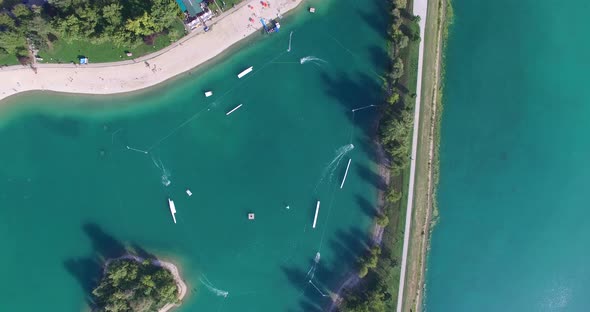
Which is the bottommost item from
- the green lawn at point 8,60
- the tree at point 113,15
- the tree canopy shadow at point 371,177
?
the tree canopy shadow at point 371,177

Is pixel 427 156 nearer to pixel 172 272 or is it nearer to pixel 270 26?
pixel 270 26

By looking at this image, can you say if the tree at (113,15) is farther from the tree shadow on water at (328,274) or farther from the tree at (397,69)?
the tree shadow on water at (328,274)

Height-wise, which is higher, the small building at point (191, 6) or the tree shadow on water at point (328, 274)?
the small building at point (191, 6)

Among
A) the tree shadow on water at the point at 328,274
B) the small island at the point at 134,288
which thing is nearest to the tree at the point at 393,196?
the tree shadow on water at the point at 328,274

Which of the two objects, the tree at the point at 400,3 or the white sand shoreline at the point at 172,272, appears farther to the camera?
the white sand shoreline at the point at 172,272

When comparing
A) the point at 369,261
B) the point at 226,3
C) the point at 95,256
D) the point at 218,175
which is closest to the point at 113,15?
the point at 226,3
